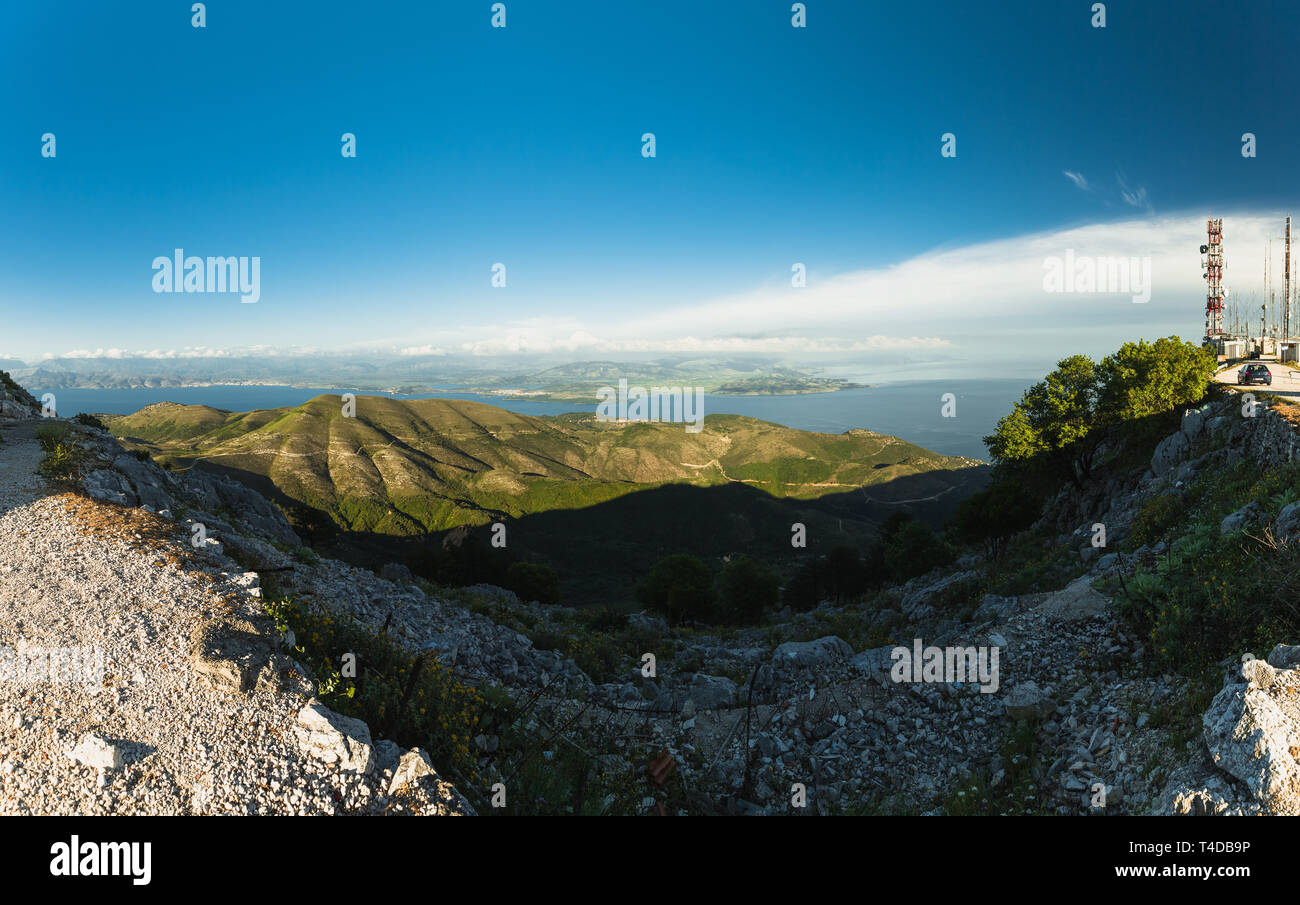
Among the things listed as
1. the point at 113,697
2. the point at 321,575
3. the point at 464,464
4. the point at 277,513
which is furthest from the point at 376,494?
the point at 113,697

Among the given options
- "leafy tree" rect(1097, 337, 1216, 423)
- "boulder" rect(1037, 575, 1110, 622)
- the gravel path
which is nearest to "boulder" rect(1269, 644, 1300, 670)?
"boulder" rect(1037, 575, 1110, 622)

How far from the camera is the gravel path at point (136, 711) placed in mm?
6035

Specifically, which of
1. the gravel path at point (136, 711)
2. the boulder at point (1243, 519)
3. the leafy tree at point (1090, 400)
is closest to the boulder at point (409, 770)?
the gravel path at point (136, 711)

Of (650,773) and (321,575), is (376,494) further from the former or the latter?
(650,773)

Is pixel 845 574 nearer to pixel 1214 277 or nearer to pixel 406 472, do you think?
pixel 1214 277

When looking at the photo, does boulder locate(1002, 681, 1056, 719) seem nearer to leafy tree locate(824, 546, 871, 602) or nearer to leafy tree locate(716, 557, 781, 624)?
leafy tree locate(716, 557, 781, 624)

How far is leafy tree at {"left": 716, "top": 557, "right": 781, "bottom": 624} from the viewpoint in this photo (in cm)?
4284

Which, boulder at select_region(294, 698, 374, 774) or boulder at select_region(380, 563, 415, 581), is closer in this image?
boulder at select_region(294, 698, 374, 774)

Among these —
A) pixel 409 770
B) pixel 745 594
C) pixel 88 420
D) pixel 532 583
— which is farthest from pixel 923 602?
pixel 88 420

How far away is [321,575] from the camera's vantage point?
53.7 ft

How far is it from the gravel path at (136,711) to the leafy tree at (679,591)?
3371 centimetres

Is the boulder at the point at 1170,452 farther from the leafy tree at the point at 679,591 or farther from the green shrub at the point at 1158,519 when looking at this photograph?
the leafy tree at the point at 679,591

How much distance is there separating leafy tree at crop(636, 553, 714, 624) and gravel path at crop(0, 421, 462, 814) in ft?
111

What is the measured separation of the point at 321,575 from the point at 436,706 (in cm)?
1011
